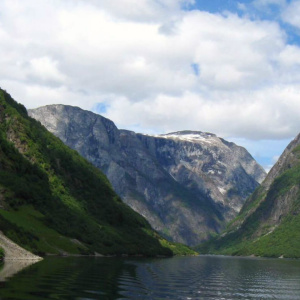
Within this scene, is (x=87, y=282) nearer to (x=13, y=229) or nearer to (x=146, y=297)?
(x=146, y=297)

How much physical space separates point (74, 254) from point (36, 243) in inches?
948

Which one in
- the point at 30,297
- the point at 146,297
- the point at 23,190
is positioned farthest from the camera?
the point at 23,190

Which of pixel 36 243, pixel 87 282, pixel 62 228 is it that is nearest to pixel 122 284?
pixel 87 282

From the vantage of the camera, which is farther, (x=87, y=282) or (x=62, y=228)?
(x=62, y=228)

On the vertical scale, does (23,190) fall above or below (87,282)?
above

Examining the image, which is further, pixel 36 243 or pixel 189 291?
pixel 36 243

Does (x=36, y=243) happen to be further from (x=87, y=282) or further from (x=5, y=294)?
(x=5, y=294)

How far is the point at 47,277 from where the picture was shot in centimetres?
6900

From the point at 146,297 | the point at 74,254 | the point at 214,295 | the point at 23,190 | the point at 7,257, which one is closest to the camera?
the point at 146,297

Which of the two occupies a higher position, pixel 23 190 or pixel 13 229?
pixel 23 190

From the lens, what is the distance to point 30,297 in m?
47.8

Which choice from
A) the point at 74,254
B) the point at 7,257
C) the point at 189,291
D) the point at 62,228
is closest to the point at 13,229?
the point at 7,257

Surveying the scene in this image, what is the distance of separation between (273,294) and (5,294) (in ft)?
142

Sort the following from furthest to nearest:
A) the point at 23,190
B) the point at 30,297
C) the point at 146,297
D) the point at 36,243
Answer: the point at 23,190 < the point at 36,243 < the point at 146,297 < the point at 30,297
